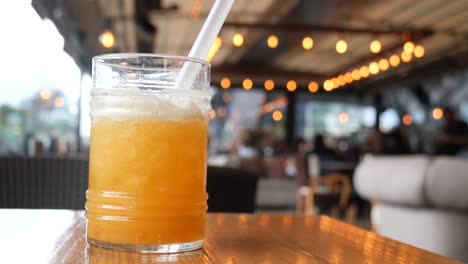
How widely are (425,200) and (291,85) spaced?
12.3 m

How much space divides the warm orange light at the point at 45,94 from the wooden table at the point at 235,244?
5.51 m

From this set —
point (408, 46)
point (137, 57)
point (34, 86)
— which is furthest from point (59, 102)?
point (137, 57)

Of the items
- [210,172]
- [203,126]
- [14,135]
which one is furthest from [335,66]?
[203,126]

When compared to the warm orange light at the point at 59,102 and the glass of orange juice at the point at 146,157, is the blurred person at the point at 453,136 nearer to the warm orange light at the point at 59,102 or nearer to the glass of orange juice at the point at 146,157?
the warm orange light at the point at 59,102

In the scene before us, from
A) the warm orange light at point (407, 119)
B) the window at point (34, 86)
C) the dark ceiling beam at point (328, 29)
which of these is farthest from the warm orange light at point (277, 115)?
the window at point (34, 86)

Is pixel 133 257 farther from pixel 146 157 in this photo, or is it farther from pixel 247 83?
pixel 247 83

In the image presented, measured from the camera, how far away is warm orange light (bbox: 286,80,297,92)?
46.7ft

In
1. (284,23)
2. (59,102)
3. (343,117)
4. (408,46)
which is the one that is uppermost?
(284,23)

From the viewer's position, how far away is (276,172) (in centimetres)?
979

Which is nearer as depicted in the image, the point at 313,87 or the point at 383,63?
the point at 383,63

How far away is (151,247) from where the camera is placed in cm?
69

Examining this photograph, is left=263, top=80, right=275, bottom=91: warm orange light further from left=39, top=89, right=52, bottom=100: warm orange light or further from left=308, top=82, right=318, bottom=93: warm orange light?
left=39, top=89, right=52, bottom=100: warm orange light

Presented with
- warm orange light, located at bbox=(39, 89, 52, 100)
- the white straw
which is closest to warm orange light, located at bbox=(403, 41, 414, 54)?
warm orange light, located at bbox=(39, 89, 52, 100)

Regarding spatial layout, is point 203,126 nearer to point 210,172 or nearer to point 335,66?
point 210,172
